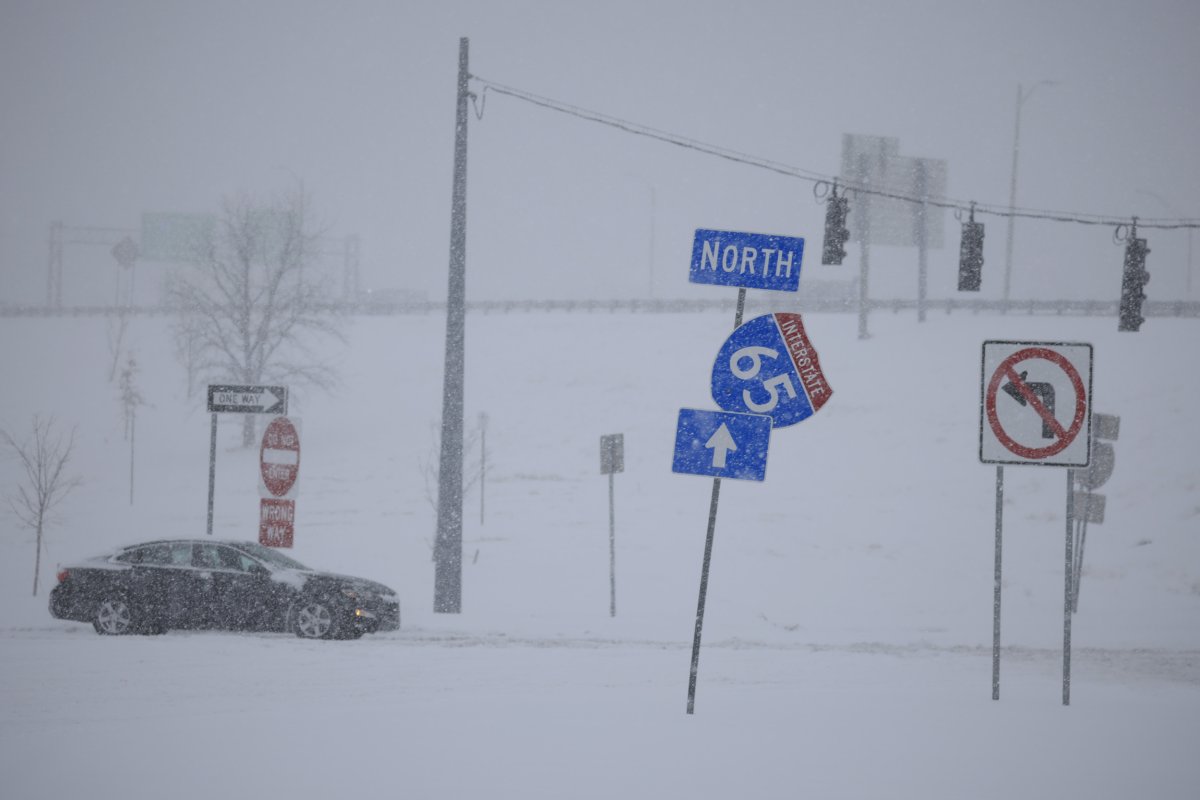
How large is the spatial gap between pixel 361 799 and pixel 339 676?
210 inches

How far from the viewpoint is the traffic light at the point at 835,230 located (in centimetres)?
1691

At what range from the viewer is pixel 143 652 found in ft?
41.8

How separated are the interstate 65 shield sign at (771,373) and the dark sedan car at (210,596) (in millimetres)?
8460

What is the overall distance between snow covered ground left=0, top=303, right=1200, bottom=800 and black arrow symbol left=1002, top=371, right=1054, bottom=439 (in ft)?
7.51

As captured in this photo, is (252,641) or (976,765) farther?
(252,641)

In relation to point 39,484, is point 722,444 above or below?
above

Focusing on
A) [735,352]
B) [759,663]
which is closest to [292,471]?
[759,663]

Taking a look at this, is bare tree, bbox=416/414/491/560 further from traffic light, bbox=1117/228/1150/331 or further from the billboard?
traffic light, bbox=1117/228/1150/331

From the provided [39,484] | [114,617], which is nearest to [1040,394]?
[114,617]

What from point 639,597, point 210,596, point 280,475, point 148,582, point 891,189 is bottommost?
point 639,597

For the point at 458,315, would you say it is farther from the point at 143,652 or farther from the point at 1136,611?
the point at 1136,611

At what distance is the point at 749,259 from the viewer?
8.45 m

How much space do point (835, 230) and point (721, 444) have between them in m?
9.82

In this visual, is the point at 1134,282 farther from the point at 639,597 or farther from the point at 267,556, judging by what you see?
the point at 267,556
